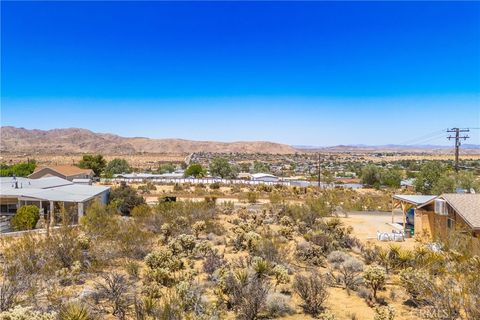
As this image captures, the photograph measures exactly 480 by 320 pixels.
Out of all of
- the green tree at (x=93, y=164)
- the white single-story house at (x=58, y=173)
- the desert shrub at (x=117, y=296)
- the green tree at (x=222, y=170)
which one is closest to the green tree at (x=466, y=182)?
the desert shrub at (x=117, y=296)

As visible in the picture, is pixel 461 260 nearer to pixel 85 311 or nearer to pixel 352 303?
pixel 352 303

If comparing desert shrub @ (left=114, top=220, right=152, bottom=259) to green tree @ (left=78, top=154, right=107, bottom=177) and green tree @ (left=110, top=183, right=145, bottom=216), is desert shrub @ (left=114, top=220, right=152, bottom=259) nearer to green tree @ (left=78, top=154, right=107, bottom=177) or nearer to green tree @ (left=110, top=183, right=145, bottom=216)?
green tree @ (left=110, top=183, right=145, bottom=216)

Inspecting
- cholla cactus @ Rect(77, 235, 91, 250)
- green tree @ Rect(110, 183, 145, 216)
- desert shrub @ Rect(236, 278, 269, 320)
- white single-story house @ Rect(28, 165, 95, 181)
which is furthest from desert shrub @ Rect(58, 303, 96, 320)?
white single-story house @ Rect(28, 165, 95, 181)

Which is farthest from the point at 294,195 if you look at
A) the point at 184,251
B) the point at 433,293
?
the point at 433,293

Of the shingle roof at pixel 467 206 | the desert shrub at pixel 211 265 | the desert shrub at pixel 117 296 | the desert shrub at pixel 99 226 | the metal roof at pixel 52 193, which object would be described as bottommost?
the desert shrub at pixel 211 265

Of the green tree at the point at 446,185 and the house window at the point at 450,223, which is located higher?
the green tree at the point at 446,185

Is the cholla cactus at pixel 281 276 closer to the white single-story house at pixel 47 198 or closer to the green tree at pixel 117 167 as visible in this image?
the white single-story house at pixel 47 198
